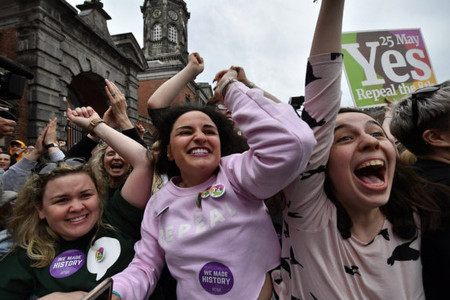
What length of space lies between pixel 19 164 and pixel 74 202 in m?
1.79

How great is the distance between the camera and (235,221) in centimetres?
120

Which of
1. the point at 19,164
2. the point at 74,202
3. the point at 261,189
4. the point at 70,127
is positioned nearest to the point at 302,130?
the point at 261,189

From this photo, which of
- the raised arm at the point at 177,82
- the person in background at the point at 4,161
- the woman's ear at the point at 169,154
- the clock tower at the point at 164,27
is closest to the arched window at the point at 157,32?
the clock tower at the point at 164,27

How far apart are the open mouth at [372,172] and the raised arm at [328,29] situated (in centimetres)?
49

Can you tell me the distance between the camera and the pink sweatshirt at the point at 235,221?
1.03m

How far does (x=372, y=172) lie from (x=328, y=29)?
0.65 m

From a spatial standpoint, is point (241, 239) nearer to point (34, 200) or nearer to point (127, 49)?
point (34, 200)

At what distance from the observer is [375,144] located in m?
1.16

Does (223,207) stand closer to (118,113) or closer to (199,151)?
(199,151)

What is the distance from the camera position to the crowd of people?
1.07 m

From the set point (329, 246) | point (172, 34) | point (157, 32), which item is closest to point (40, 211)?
point (329, 246)

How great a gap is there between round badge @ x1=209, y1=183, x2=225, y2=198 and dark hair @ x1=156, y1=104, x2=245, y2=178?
449 millimetres

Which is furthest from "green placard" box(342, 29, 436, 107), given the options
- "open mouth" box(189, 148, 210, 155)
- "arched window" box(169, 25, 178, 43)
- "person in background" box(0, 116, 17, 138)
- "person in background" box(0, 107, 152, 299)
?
"arched window" box(169, 25, 178, 43)

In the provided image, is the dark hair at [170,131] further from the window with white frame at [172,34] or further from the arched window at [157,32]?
the arched window at [157,32]
